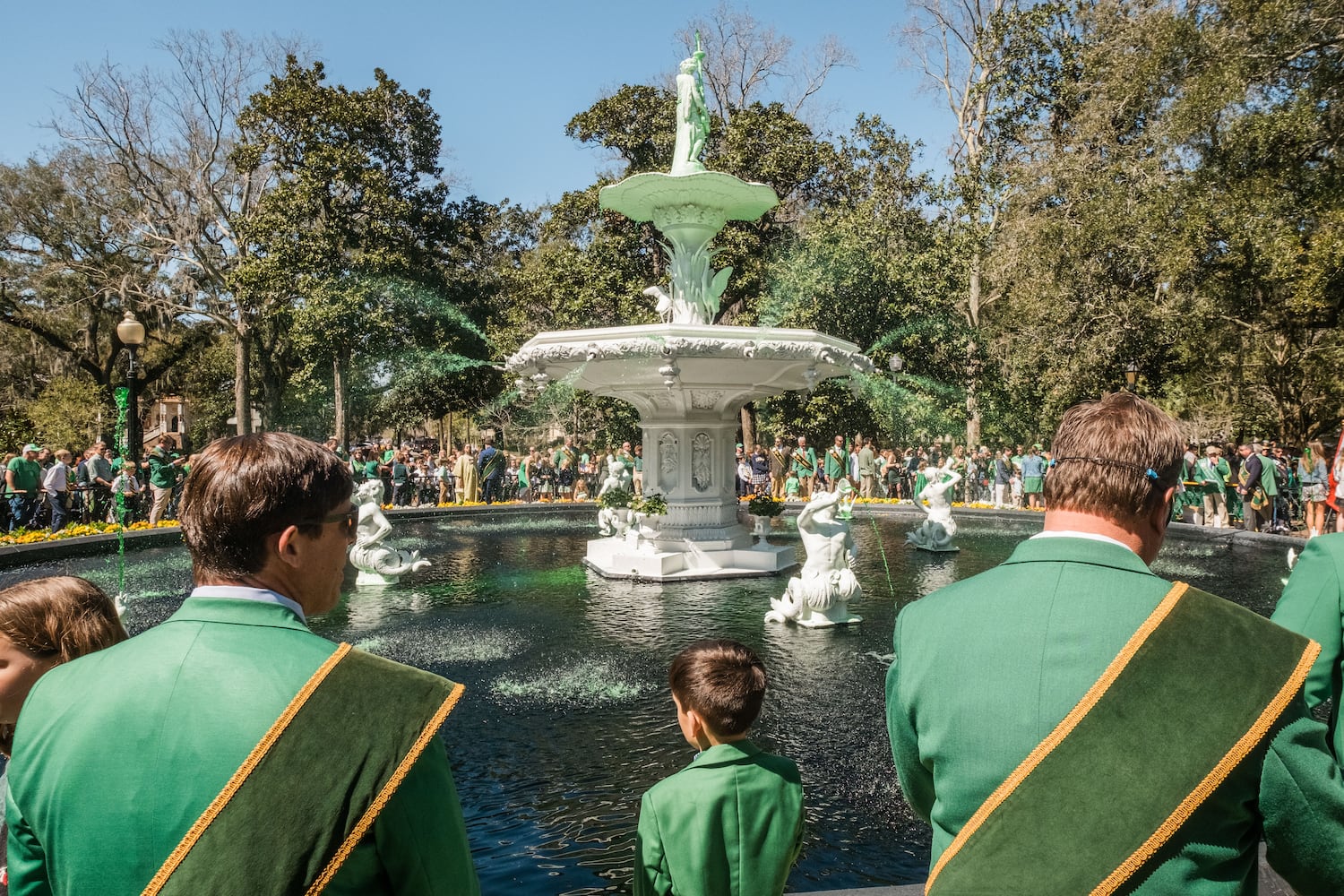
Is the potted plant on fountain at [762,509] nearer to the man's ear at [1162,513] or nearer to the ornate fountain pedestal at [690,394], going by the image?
the ornate fountain pedestal at [690,394]

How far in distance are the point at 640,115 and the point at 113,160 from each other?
17.4m

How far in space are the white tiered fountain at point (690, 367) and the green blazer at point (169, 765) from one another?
8.66 metres

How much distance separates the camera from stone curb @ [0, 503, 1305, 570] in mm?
11695

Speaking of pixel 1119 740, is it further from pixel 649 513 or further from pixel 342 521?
pixel 649 513

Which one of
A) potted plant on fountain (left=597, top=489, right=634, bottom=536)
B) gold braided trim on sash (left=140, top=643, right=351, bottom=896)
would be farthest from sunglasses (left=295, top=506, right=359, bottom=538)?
potted plant on fountain (left=597, top=489, right=634, bottom=536)

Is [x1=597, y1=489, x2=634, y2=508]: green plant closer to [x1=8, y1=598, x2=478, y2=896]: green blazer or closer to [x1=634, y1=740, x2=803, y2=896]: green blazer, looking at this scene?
[x1=634, y1=740, x2=803, y2=896]: green blazer

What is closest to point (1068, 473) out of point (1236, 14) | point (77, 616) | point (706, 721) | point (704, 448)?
point (706, 721)

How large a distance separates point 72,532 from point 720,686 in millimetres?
13639

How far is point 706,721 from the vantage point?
2.52m

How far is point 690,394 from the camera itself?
39.0ft

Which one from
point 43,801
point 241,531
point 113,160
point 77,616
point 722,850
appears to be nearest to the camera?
point 43,801

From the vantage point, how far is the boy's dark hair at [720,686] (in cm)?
249

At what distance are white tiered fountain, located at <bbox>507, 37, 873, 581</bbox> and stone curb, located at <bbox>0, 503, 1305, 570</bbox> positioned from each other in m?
4.94

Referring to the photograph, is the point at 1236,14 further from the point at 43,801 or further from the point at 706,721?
the point at 43,801
